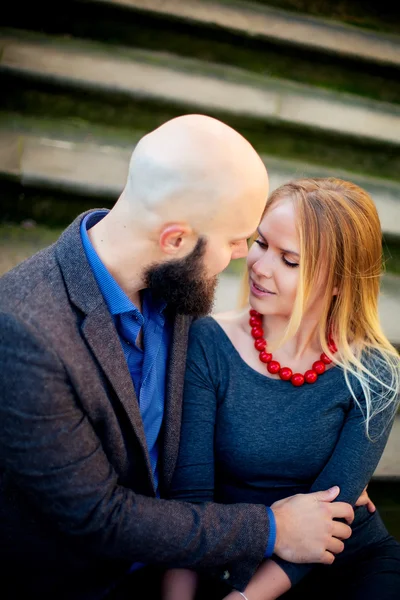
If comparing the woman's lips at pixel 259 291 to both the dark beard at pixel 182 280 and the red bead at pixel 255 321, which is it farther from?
the dark beard at pixel 182 280

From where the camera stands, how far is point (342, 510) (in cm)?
Result: 133

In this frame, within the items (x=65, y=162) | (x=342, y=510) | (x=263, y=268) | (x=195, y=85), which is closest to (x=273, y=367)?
(x=263, y=268)

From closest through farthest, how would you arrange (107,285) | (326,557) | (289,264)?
(107,285), (326,557), (289,264)

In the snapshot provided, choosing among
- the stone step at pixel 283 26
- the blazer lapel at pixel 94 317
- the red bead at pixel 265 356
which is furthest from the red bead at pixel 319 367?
the stone step at pixel 283 26

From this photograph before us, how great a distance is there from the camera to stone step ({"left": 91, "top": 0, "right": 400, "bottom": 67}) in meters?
2.14

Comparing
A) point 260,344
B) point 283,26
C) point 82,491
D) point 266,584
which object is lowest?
point 266,584

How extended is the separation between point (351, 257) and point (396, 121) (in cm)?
120

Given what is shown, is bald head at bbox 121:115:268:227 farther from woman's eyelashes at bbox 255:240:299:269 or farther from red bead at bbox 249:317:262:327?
red bead at bbox 249:317:262:327

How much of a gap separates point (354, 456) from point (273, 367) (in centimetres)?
29

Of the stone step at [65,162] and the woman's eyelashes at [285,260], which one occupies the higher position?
the woman's eyelashes at [285,260]

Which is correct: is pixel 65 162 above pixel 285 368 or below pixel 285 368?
above

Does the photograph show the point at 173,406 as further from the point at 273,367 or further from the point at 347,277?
the point at 347,277

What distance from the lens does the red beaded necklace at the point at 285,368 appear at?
4.82 feet

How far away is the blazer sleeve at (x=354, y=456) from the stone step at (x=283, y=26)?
1.55m
